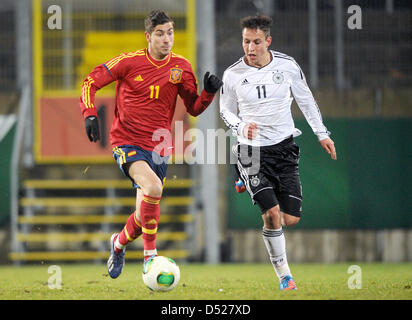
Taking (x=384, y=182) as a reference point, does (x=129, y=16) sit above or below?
above

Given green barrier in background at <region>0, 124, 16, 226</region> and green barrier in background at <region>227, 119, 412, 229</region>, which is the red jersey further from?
green barrier in background at <region>0, 124, 16, 226</region>

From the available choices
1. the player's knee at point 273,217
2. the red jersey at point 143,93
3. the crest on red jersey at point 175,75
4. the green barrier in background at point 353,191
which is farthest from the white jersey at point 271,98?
the green barrier in background at point 353,191

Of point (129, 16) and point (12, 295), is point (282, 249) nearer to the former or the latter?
point (12, 295)

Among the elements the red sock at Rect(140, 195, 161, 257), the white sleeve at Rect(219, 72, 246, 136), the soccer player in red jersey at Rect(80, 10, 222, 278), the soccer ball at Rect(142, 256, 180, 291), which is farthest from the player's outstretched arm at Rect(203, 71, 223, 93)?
the soccer ball at Rect(142, 256, 180, 291)

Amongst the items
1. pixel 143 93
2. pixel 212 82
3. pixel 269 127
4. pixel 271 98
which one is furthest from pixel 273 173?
pixel 143 93

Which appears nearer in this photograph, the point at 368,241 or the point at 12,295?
the point at 12,295

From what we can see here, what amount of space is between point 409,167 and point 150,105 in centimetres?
565

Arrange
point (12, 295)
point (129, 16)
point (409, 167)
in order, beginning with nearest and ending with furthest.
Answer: point (12, 295)
point (409, 167)
point (129, 16)

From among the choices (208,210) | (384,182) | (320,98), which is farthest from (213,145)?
(384,182)

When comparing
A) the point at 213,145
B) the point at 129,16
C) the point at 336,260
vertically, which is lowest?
the point at 336,260

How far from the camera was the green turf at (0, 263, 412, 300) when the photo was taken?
21.2 ft

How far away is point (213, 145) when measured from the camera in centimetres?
1193

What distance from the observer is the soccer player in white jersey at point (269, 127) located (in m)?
6.90

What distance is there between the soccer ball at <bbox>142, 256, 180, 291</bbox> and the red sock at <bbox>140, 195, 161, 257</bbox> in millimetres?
457
